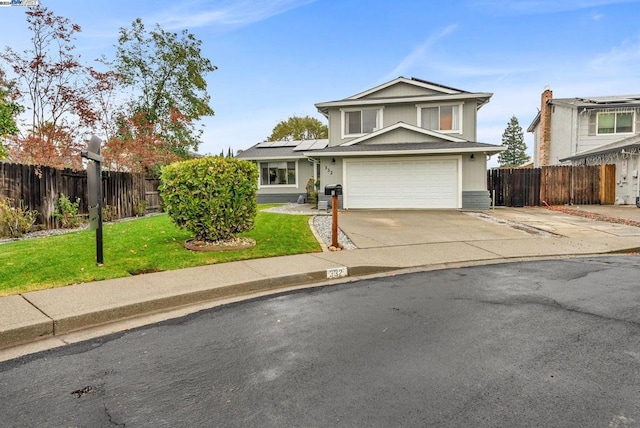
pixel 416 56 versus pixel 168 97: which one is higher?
pixel 416 56

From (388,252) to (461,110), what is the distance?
13742 millimetres

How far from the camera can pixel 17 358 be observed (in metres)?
3.64

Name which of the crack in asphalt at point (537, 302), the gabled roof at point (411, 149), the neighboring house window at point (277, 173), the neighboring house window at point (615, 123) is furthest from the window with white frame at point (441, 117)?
the crack in asphalt at point (537, 302)

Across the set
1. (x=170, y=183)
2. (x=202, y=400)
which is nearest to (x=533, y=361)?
(x=202, y=400)

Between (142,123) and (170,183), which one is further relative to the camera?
(142,123)

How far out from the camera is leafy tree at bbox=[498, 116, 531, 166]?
238ft

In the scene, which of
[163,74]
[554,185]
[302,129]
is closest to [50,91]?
[163,74]

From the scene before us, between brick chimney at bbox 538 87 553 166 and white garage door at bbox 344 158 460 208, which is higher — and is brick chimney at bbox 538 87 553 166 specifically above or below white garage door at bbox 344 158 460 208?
above

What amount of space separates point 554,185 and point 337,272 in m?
19.0

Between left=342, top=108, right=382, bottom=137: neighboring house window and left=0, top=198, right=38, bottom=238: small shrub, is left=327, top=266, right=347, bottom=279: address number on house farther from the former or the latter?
left=342, top=108, right=382, bottom=137: neighboring house window

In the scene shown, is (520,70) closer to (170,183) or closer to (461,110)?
(461,110)

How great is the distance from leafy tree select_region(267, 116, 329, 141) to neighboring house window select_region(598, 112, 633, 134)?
103 feet

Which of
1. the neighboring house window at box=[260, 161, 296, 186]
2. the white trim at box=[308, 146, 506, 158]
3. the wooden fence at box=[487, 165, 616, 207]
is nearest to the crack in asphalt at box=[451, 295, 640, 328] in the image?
the white trim at box=[308, 146, 506, 158]

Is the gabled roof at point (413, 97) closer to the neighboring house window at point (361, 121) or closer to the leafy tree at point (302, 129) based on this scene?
the neighboring house window at point (361, 121)
